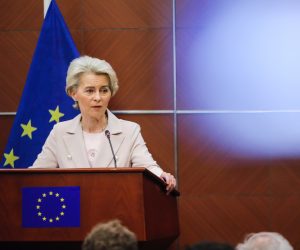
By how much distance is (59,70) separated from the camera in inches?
217

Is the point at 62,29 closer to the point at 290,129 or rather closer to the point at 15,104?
the point at 15,104

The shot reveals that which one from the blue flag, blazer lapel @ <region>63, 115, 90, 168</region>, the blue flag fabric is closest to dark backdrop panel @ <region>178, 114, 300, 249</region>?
the blue flag

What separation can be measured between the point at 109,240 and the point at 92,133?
2.15m

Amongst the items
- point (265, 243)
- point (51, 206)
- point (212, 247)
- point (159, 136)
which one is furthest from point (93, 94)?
point (212, 247)

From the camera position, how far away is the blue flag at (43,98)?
17.8ft

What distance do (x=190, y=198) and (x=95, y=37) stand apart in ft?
4.64

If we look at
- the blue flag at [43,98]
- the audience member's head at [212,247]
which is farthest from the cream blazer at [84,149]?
the audience member's head at [212,247]

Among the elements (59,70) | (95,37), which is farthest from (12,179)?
(95,37)

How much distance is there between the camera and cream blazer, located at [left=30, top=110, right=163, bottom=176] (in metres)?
4.43

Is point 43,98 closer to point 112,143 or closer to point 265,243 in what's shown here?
point 112,143

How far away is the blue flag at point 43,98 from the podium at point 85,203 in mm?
1630

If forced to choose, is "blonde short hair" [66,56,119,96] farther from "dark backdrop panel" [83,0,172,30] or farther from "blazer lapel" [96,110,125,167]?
"dark backdrop panel" [83,0,172,30]

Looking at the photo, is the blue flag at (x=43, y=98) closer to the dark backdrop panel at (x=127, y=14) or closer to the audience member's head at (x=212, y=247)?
the dark backdrop panel at (x=127, y=14)

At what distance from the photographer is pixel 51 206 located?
3.73 meters
